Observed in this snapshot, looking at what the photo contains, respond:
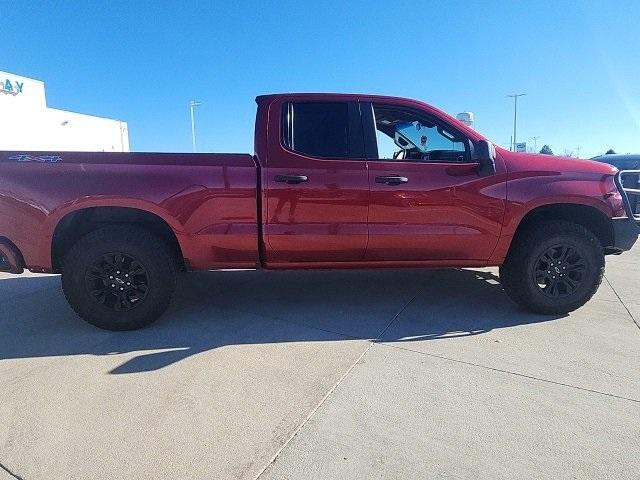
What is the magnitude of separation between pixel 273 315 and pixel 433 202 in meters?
1.82

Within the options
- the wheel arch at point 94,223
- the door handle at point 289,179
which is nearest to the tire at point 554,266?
the door handle at point 289,179

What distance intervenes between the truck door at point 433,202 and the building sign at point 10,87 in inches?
1165

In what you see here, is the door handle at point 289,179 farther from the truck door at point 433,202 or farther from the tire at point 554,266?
the tire at point 554,266

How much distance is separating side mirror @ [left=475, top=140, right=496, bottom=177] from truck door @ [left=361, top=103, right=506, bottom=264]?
54 mm

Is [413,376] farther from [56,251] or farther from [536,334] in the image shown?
[56,251]

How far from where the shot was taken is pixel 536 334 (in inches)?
132

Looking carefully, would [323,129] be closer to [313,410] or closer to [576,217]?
[313,410]

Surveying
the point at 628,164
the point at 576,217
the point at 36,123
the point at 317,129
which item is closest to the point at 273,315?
the point at 317,129

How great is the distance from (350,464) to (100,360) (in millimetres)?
2055

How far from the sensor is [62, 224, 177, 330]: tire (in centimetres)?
330

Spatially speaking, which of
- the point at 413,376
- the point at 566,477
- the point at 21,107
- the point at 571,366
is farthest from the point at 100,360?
the point at 21,107

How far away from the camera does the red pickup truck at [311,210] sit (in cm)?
322

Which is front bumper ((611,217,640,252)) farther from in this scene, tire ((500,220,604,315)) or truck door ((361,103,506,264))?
truck door ((361,103,506,264))

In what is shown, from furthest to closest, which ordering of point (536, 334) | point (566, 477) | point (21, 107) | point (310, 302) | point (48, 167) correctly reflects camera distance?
point (21, 107) < point (310, 302) < point (536, 334) < point (48, 167) < point (566, 477)
